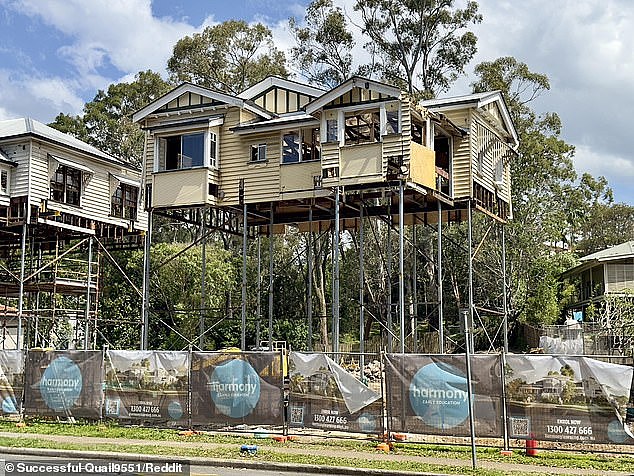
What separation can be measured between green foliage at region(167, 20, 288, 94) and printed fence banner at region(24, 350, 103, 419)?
125 feet

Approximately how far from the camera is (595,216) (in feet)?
272

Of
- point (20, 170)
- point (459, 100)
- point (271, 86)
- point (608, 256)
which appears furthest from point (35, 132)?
point (608, 256)

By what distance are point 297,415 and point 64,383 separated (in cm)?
679

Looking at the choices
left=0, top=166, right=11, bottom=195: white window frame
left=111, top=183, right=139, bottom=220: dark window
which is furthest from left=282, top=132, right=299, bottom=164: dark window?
left=111, top=183, right=139, bottom=220: dark window

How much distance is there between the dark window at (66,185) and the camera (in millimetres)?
38938

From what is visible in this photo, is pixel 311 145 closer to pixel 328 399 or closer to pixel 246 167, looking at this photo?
pixel 246 167

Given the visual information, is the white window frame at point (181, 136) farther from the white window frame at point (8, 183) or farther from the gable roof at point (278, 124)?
the white window frame at point (8, 183)

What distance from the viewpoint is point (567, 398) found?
58.8 ft

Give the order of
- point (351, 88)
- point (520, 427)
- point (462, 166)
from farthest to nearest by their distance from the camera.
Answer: point (462, 166) < point (351, 88) < point (520, 427)

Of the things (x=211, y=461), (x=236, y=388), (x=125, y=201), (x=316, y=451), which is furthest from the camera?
(x=125, y=201)

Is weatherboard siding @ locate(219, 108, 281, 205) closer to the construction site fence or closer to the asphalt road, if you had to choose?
the construction site fence

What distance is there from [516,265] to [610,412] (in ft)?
114

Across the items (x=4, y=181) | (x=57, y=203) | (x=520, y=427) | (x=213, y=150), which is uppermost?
(x=213, y=150)

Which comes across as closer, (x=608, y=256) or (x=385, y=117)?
(x=385, y=117)
